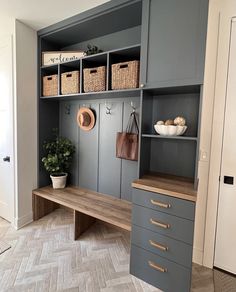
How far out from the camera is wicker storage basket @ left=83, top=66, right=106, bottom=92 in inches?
78.5

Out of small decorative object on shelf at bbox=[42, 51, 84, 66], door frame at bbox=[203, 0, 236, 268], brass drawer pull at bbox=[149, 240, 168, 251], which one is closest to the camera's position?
brass drawer pull at bbox=[149, 240, 168, 251]

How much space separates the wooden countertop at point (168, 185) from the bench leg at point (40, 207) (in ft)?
5.27

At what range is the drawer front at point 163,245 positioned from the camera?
4.78 ft

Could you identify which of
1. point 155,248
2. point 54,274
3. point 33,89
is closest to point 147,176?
point 155,248

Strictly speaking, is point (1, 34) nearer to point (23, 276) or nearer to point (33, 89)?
point (33, 89)

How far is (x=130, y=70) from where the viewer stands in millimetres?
1792

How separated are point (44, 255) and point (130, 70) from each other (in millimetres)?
2033

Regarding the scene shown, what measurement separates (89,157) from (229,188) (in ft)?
5.41

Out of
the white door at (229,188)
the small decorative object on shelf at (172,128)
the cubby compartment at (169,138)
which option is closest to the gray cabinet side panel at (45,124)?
the cubby compartment at (169,138)

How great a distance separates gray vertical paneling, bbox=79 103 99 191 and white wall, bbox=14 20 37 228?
24.4 inches

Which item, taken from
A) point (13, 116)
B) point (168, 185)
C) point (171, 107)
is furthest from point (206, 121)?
point (13, 116)

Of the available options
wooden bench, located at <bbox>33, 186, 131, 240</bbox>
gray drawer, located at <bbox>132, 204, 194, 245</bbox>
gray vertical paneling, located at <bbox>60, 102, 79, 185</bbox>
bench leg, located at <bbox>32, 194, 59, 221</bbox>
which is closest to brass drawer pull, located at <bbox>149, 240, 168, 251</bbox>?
gray drawer, located at <bbox>132, 204, 194, 245</bbox>

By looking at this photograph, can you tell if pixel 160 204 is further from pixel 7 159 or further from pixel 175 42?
pixel 7 159

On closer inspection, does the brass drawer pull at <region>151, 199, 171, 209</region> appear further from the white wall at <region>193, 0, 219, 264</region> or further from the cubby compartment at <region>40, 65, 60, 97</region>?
the cubby compartment at <region>40, 65, 60, 97</region>
